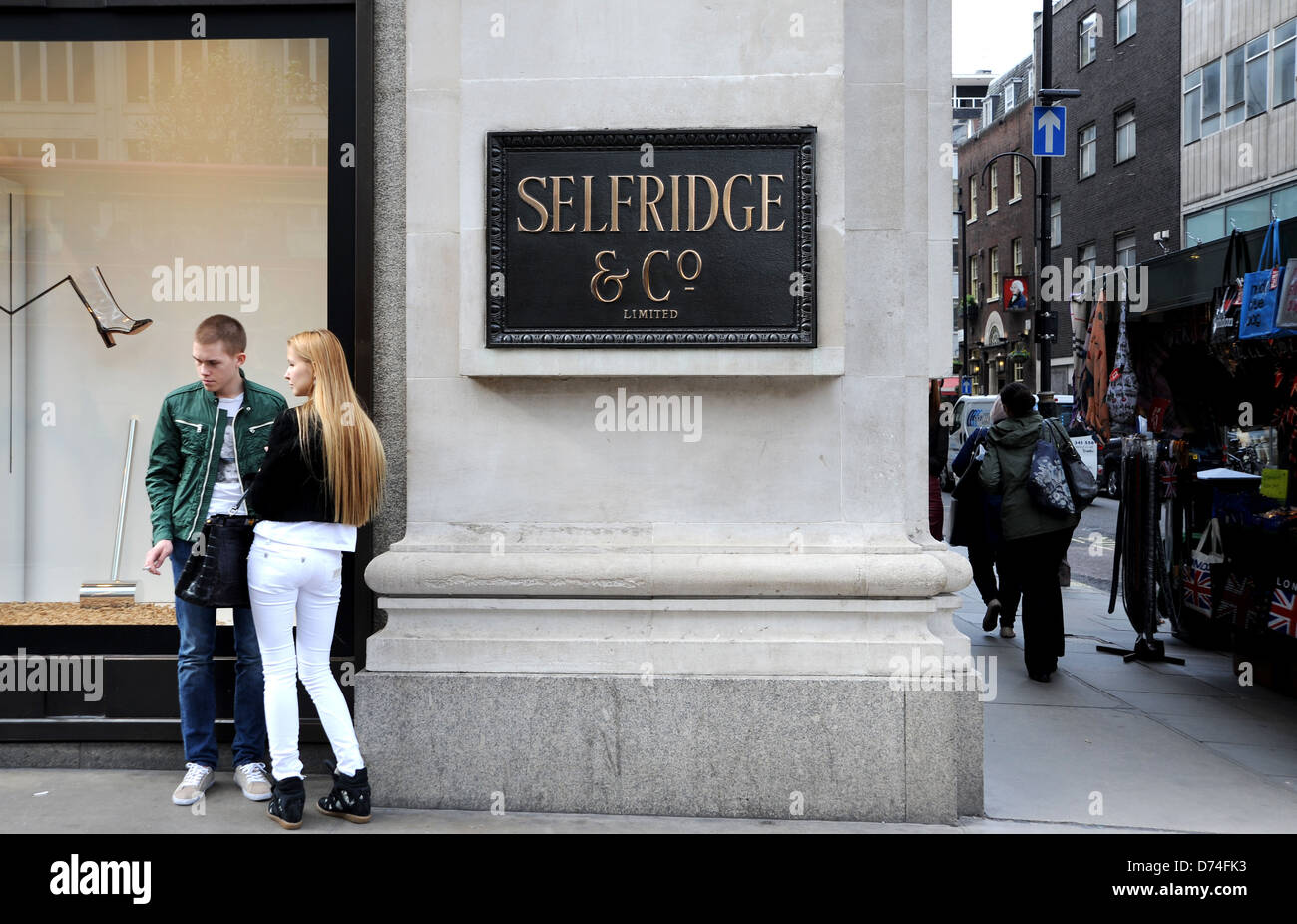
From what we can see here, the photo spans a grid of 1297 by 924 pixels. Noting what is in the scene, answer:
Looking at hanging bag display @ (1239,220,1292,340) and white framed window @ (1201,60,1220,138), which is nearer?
hanging bag display @ (1239,220,1292,340)

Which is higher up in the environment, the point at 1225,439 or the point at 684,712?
the point at 1225,439

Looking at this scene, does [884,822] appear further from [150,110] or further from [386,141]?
[150,110]

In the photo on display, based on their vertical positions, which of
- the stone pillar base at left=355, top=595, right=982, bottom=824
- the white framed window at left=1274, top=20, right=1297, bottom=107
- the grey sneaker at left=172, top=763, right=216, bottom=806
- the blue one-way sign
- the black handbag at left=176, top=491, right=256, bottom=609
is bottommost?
the grey sneaker at left=172, top=763, right=216, bottom=806

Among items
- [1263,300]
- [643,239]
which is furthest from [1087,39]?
[643,239]

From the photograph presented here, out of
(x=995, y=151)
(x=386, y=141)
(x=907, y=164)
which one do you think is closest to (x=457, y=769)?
(x=386, y=141)

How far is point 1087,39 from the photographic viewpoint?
130 feet

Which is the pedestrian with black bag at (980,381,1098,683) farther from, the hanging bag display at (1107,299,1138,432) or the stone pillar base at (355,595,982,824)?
the stone pillar base at (355,595,982,824)

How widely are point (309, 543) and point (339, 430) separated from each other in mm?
458

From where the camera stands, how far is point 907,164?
17.4 ft

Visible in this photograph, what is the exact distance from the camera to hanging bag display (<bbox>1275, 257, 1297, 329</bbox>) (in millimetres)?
7008

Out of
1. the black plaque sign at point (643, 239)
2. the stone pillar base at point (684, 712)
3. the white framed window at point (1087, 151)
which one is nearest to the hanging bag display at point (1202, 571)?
the stone pillar base at point (684, 712)

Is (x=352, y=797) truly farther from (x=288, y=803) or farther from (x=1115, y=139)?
(x=1115, y=139)

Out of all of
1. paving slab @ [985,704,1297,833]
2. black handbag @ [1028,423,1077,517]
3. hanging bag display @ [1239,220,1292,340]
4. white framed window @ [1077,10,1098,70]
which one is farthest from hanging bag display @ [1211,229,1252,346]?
white framed window @ [1077,10,1098,70]

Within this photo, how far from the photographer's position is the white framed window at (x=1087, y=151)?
128ft
